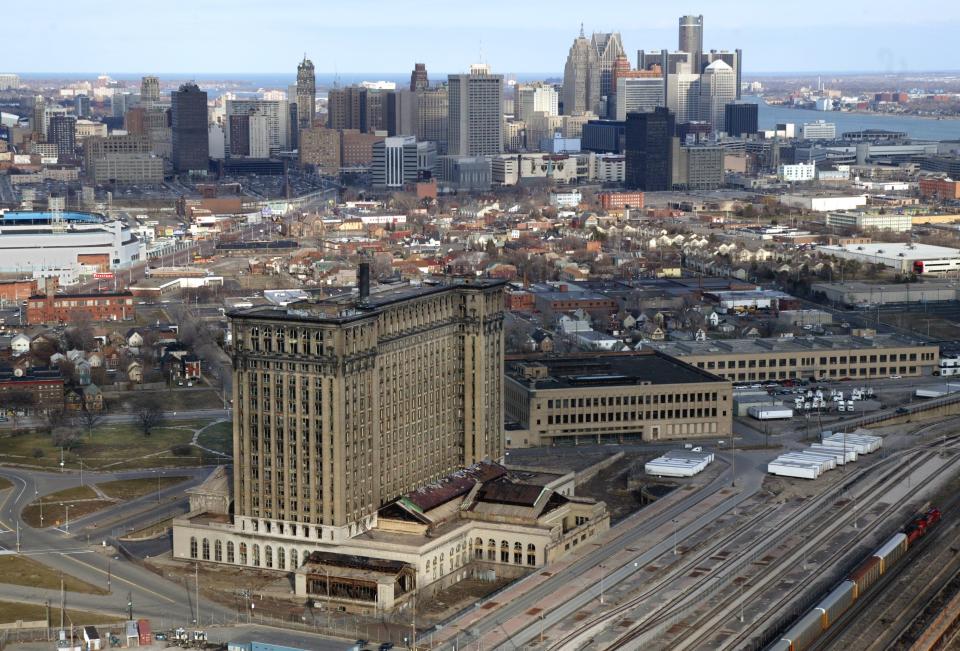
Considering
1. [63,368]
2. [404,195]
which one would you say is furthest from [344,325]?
[404,195]

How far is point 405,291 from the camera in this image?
64688 mm

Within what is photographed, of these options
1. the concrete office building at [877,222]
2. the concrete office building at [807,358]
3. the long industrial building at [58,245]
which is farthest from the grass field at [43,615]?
the concrete office building at [877,222]

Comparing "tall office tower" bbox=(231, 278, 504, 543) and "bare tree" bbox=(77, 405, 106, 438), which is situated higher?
"tall office tower" bbox=(231, 278, 504, 543)

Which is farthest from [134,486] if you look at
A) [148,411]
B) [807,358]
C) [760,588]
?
[807,358]

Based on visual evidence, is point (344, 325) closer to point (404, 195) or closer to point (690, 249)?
point (690, 249)

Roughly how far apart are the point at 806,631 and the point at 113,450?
116 ft

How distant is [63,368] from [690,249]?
69.2 m

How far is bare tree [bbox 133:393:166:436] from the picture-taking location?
261 feet

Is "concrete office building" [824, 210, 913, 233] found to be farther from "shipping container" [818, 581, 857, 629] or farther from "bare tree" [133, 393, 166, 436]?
"shipping container" [818, 581, 857, 629]

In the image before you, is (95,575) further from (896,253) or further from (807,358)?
(896,253)

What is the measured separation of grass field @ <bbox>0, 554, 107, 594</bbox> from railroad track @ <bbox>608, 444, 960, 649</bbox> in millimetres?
16968

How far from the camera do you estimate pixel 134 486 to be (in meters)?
69.5

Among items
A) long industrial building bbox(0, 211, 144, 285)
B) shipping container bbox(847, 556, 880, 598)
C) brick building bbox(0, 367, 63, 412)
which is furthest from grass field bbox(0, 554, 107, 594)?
long industrial building bbox(0, 211, 144, 285)

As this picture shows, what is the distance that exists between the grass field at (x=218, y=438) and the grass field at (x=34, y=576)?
16.8m
